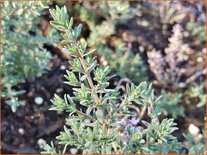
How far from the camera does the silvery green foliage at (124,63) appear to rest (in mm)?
2467

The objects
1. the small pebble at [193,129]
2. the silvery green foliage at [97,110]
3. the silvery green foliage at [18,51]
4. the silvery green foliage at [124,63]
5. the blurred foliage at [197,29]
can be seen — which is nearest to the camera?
the silvery green foliage at [97,110]

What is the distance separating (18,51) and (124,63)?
1.86 feet

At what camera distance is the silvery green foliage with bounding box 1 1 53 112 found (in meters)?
2.02

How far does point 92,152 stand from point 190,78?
145 centimetres

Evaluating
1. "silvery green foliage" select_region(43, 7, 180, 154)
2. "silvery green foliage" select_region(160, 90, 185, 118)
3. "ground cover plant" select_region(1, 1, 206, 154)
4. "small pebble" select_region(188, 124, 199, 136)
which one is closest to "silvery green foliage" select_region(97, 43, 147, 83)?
"ground cover plant" select_region(1, 1, 206, 154)

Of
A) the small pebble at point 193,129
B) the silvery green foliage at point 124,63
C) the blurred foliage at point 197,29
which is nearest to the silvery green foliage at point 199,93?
the small pebble at point 193,129

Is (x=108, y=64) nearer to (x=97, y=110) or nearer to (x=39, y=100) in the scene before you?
(x=39, y=100)

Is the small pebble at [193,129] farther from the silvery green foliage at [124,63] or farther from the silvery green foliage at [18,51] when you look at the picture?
the silvery green foliage at [18,51]

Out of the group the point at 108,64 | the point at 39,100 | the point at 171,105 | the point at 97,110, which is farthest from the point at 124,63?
the point at 97,110

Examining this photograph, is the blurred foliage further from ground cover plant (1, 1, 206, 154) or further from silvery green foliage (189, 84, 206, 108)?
silvery green foliage (189, 84, 206, 108)

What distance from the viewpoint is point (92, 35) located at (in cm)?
257

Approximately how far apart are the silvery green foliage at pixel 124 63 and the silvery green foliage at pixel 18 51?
381 mm

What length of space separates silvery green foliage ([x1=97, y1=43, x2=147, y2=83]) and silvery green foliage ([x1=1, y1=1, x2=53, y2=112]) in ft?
1.25

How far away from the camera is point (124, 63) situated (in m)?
2.46
